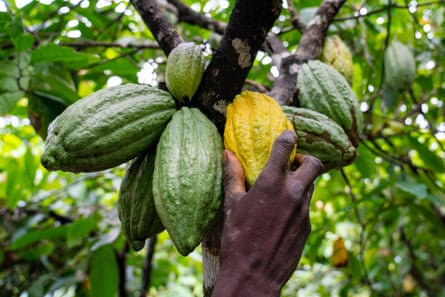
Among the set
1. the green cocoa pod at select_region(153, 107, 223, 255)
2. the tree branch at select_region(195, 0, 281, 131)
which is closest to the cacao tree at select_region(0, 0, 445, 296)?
the tree branch at select_region(195, 0, 281, 131)

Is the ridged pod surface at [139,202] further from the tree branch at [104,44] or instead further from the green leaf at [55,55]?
the tree branch at [104,44]

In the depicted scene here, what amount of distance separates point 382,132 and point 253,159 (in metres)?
1.52

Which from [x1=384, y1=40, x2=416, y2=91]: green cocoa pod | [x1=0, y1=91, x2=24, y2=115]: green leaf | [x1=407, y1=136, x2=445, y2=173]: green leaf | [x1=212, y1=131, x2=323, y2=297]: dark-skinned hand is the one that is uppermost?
[x1=212, y1=131, x2=323, y2=297]: dark-skinned hand

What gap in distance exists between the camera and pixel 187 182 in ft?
3.61

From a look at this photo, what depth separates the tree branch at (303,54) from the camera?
1.58 metres

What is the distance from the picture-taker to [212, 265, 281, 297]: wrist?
933 millimetres

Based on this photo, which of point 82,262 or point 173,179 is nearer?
point 173,179

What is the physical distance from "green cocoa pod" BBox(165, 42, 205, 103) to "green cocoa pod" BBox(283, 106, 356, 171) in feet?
0.89

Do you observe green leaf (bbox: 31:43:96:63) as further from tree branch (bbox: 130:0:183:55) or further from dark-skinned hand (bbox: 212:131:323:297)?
dark-skinned hand (bbox: 212:131:323:297)

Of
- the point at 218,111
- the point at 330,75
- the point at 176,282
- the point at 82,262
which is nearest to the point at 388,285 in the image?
the point at 176,282

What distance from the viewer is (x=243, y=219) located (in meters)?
1.00

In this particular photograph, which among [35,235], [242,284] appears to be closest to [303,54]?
[242,284]

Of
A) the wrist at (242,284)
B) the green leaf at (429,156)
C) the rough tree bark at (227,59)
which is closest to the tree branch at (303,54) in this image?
the rough tree bark at (227,59)

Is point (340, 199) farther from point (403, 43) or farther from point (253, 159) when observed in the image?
point (253, 159)
